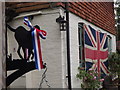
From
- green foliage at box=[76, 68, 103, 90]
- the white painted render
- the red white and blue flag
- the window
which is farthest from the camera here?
the window

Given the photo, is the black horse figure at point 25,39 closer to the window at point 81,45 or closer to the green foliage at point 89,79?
the green foliage at point 89,79

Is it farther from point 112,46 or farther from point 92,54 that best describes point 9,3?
point 112,46

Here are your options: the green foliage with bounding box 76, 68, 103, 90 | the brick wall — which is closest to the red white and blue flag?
the brick wall

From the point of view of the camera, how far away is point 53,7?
4.86 metres

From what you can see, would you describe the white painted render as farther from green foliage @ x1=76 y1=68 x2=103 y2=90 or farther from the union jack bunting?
the union jack bunting

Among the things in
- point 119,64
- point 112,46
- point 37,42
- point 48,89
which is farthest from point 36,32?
point 112,46

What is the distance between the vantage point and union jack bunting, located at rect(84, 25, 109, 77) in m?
6.41

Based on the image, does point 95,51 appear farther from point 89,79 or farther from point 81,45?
point 89,79

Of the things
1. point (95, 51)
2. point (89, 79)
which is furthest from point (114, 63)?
point (89, 79)

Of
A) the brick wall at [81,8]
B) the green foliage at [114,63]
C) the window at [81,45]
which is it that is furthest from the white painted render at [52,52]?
the green foliage at [114,63]

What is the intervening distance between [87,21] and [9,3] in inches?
108

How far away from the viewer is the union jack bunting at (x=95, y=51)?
21.0ft

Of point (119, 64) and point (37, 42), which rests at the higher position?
point (37, 42)

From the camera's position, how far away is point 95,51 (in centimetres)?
721
